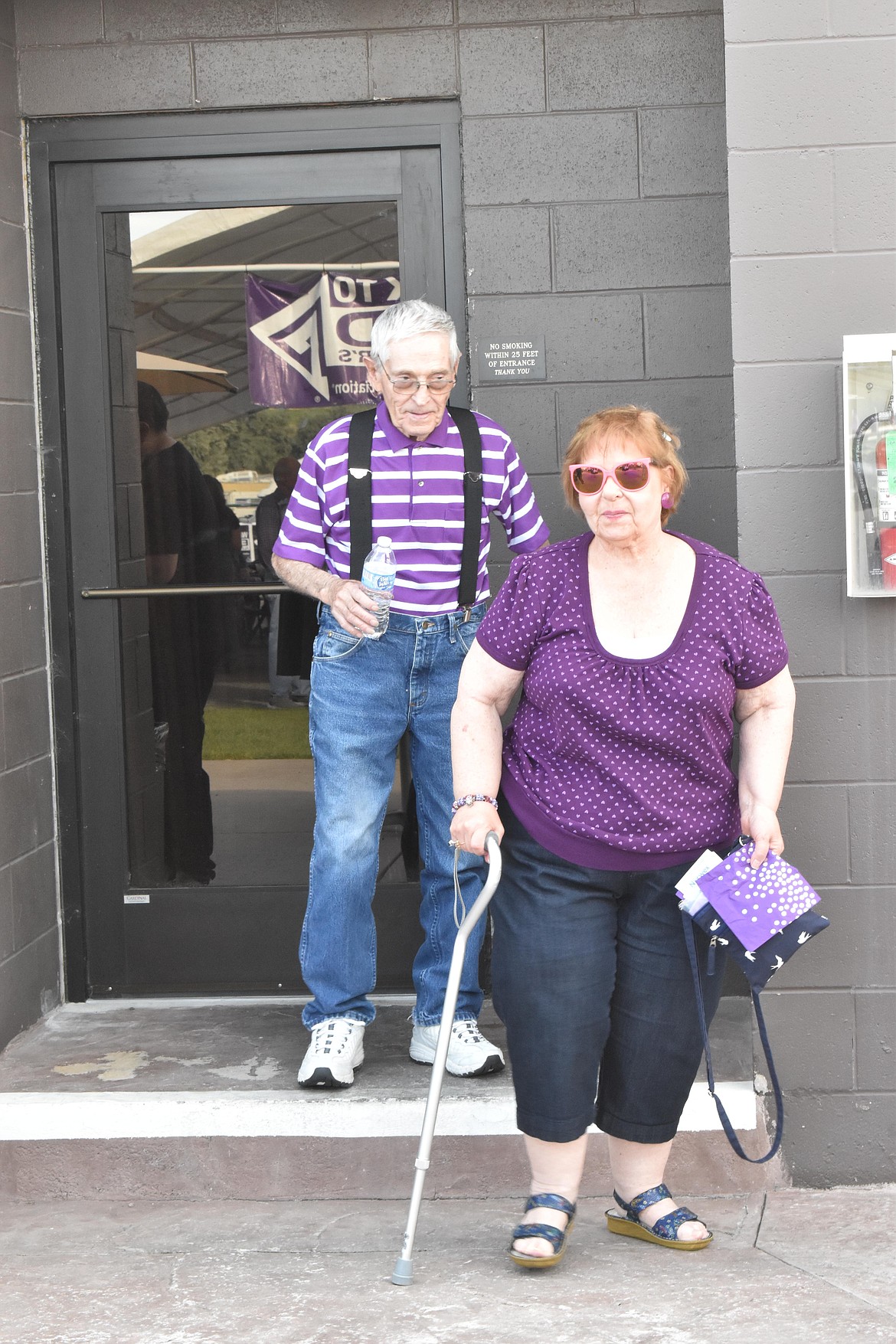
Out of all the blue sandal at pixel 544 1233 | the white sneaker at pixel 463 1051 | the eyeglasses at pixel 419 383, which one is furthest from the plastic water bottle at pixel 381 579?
the blue sandal at pixel 544 1233

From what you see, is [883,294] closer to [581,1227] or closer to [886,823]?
[886,823]

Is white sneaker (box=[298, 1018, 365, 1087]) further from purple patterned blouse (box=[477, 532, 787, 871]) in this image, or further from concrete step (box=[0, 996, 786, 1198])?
purple patterned blouse (box=[477, 532, 787, 871])

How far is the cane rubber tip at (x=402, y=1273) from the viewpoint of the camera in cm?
308

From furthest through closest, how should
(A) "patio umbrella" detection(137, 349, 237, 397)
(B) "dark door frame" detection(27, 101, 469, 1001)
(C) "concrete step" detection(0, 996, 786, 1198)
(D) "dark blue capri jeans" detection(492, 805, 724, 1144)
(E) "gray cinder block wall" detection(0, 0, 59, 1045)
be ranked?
(A) "patio umbrella" detection(137, 349, 237, 397) → (B) "dark door frame" detection(27, 101, 469, 1001) → (E) "gray cinder block wall" detection(0, 0, 59, 1045) → (C) "concrete step" detection(0, 996, 786, 1198) → (D) "dark blue capri jeans" detection(492, 805, 724, 1144)

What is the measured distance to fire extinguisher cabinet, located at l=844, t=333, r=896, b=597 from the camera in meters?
3.36

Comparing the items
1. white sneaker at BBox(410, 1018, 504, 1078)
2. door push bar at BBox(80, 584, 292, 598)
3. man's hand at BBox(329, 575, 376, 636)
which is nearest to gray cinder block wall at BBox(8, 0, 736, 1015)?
door push bar at BBox(80, 584, 292, 598)

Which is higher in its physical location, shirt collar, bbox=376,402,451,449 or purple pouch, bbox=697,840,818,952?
shirt collar, bbox=376,402,451,449

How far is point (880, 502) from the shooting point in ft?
11.1

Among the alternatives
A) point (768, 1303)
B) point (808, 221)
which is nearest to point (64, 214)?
point (808, 221)

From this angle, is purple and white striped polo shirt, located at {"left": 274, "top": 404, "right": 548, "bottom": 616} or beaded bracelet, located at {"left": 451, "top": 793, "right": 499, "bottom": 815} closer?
beaded bracelet, located at {"left": 451, "top": 793, "right": 499, "bottom": 815}

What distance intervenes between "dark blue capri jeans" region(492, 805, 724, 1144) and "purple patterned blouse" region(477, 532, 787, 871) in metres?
0.08

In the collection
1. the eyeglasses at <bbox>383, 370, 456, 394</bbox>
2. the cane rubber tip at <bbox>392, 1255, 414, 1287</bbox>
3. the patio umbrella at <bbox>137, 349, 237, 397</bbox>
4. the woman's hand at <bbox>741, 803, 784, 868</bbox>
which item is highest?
the patio umbrella at <bbox>137, 349, 237, 397</bbox>

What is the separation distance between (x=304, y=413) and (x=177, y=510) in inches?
19.6

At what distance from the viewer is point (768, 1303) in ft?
9.84
